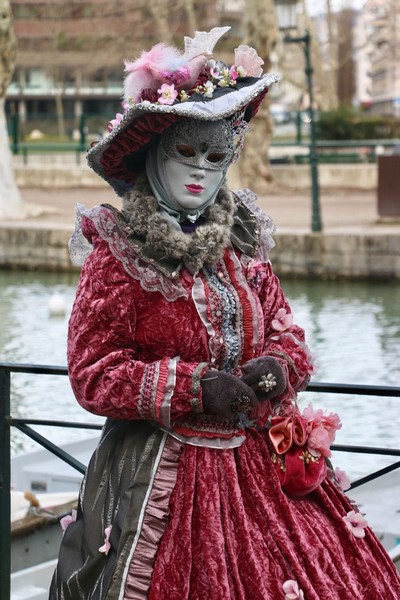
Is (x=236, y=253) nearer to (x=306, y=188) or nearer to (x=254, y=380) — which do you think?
(x=254, y=380)

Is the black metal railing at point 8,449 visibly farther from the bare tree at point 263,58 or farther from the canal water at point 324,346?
the bare tree at point 263,58

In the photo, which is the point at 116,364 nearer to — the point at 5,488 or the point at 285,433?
the point at 285,433

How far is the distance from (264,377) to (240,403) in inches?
3.5

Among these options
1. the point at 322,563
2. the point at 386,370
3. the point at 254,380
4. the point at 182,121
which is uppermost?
the point at 182,121

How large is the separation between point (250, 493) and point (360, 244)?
44.9ft

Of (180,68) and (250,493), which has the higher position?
(180,68)

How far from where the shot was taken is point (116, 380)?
3031mm

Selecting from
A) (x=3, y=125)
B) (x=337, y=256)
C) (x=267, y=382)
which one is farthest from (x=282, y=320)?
(x=3, y=125)

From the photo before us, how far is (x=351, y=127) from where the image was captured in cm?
2897

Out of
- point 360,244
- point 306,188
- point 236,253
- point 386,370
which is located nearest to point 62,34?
point 306,188

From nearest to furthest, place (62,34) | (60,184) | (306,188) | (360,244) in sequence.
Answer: (360,244), (306,188), (60,184), (62,34)

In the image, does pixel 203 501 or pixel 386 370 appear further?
pixel 386 370

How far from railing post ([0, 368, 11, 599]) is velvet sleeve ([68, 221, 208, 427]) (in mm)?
781

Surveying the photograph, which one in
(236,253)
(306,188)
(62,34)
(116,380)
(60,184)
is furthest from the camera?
(62,34)
